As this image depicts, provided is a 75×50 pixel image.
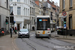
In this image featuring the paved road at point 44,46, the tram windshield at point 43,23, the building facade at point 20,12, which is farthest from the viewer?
the building facade at point 20,12

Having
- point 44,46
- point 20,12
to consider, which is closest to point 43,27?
point 44,46

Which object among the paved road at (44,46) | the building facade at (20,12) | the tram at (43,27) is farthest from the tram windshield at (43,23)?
the building facade at (20,12)

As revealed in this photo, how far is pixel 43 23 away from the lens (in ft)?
78.8

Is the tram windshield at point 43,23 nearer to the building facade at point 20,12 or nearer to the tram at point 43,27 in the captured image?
the tram at point 43,27

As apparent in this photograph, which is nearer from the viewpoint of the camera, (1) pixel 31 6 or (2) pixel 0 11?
(2) pixel 0 11

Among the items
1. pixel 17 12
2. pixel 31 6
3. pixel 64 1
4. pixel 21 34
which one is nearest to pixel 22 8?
pixel 17 12

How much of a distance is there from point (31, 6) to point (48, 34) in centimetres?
4160

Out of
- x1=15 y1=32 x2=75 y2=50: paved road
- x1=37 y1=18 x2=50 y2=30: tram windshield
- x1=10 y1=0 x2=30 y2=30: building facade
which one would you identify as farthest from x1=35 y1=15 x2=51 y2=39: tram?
x1=10 y1=0 x2=30 y2=30: building facade

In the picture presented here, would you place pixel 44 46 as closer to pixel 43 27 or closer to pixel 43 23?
pixel 43 27

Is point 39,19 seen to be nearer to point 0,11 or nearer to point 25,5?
point 0,11

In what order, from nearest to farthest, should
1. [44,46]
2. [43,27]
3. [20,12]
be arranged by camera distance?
[44,46], [43,27], [20,12]

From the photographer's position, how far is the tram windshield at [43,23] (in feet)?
78.5

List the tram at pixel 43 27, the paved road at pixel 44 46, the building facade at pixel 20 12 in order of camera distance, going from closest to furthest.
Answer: the paved road at pixel 44 46
the tram at pixel 43 27
the building facade at pixel 20 12

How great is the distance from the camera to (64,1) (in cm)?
3334
